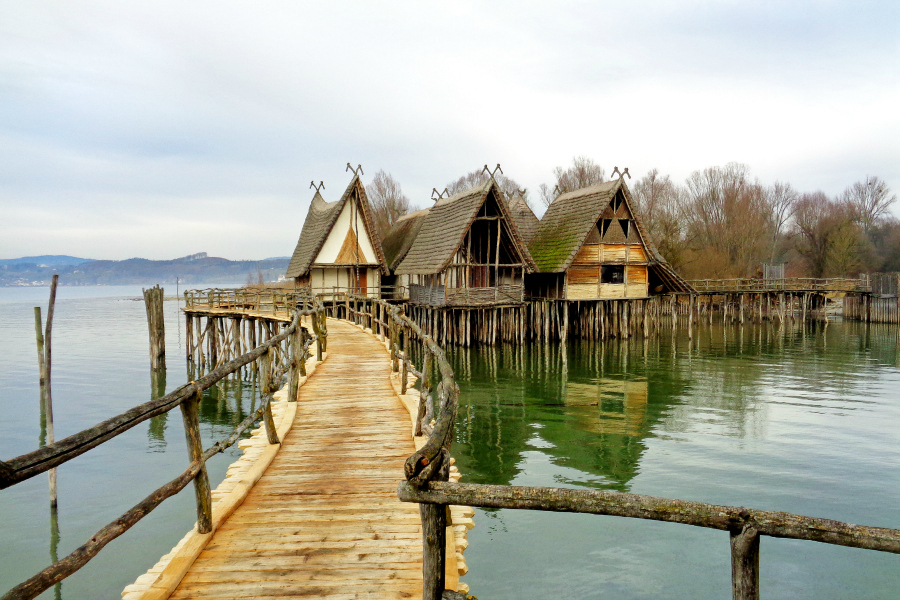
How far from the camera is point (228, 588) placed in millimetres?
3469

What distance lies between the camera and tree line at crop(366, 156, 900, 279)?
165 ft

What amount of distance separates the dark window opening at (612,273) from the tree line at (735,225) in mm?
16987

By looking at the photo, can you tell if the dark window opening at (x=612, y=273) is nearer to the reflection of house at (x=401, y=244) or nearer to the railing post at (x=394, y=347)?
the reflection of house at (x=401, y=244)

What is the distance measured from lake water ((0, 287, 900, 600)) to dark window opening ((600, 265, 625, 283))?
24.5ft

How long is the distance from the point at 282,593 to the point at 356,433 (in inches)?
128

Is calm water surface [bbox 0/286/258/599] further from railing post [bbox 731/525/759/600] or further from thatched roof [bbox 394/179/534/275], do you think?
thatched roof [bbox 394/179/534/275]

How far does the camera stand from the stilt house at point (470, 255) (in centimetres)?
2642

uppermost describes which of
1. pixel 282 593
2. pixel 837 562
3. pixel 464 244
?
pixel 464 244

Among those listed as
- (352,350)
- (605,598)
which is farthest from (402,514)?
(352,350)

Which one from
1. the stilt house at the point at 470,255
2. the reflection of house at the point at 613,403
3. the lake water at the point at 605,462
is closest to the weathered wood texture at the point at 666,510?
the lake water at the point at 605,462

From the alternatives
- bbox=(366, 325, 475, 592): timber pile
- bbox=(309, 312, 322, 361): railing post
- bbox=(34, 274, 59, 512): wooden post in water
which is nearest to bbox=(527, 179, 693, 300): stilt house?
bbox=(309, 312, 322, 361): railing post

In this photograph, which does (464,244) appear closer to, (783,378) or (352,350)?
(783,378)

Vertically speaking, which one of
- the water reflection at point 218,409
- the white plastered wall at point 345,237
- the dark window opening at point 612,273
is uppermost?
the white plastered wall at point 345,237

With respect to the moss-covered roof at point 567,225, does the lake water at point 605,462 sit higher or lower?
lower
